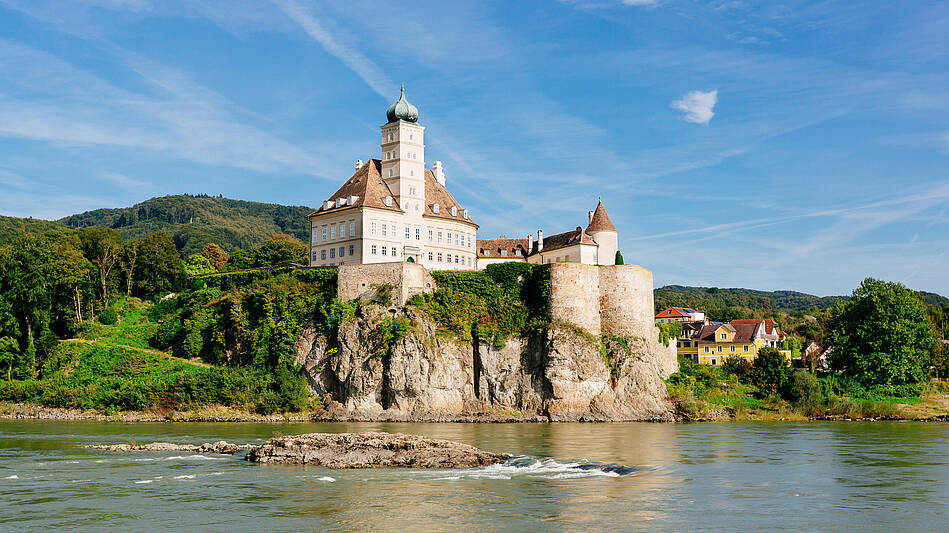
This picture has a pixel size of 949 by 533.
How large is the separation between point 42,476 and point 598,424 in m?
35.6

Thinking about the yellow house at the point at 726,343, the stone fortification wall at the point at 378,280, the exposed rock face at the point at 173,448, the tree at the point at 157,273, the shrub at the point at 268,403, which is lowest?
the exposed rock face at the point at 173,448

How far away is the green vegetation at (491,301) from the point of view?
199 feet

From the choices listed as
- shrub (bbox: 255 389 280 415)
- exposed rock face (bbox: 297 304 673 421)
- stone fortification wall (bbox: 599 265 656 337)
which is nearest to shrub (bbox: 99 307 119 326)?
exposed rock face (bbox: 297 304 673 421)

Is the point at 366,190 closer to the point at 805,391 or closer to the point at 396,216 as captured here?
the point at 396,216

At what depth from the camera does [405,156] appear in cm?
6775

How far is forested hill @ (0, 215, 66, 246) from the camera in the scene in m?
108

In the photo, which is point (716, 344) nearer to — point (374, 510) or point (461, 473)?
point (461, 473)

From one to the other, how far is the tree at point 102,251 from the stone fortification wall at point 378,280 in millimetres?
22228

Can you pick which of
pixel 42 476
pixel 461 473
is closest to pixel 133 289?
pixel 42 476

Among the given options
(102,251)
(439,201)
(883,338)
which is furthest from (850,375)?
(102,251)

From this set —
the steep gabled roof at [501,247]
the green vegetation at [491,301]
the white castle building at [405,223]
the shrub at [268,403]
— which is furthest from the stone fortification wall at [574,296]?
the shrub at [268,403]

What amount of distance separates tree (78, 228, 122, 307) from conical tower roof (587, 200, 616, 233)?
3993cm

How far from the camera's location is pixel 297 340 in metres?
60.2

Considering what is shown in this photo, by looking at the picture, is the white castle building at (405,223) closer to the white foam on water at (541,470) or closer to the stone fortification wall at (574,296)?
the stone fortification wall at (574,296)
